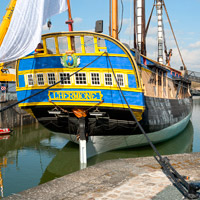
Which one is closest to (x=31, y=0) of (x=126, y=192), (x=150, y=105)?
(x=150, y=105)

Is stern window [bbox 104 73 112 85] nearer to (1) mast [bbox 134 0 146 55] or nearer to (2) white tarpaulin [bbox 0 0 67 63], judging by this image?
(2) white tarpaulin [bbox 0 0 67 63]

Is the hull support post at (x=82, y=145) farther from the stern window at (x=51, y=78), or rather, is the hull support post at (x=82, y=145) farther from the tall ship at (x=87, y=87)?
the stern window at (x=51, y=78)

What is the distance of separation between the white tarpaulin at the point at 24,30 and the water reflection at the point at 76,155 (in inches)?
238

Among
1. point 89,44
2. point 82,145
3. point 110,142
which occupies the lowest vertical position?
point 110,142

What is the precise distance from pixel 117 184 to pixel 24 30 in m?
8.03

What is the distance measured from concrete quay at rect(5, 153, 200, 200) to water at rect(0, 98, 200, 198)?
4881 mm

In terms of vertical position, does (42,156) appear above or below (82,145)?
below

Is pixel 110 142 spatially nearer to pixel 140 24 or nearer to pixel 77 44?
pixel 77 44

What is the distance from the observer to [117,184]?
20.7 feet

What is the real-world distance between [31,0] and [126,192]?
963 centimetres

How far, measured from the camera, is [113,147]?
15.3 meters

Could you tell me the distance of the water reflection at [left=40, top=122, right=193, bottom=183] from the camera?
1383 centimetres

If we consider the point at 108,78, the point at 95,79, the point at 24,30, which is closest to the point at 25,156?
the point at 95,79

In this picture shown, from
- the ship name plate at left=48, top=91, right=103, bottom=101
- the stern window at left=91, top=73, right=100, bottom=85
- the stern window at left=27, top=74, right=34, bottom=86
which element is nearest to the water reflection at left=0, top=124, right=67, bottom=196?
the ship name plate at left=48, top=91, right=103, bottom=101
